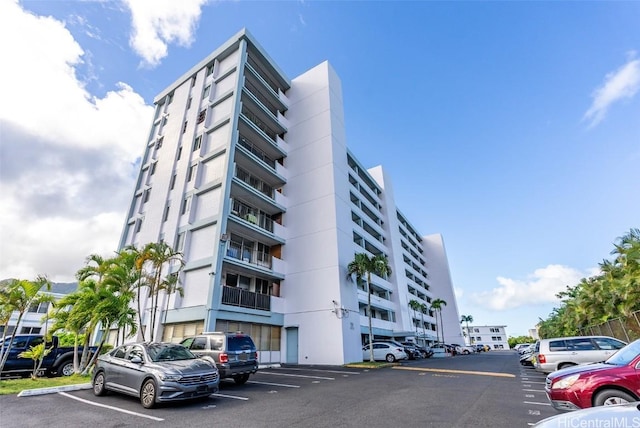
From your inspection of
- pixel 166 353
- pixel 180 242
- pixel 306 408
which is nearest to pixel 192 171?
pixel 180 242

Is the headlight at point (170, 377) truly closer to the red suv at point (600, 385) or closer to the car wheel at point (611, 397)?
the red suv at point (600, 385)

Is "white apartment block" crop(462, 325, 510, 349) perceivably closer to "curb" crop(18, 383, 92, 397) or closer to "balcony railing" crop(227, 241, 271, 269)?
"balcony railing" crop(227, 241, 271, 269)

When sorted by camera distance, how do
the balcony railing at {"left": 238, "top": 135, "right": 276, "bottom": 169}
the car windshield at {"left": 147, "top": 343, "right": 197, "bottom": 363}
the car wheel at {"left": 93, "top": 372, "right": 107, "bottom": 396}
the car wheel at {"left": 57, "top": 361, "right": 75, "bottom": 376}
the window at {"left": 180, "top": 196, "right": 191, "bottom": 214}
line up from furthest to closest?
the balcony railing at {"left": 238, "top": 135, "right": 276, "bottom": 169} < the window at {"left": 180, "top": 196, "right": 191, "bottom": 214} < the car wheel at {"left": 57, "top": 361, "right": 75, "bottom": 376} < the car wheel at {"left": 93, "top": 372, "right": 107, "bottom": 396} < the car windshield at {"left": 147, "top": 343, "right": 197, "bottom": 363}

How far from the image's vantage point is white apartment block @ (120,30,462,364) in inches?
835

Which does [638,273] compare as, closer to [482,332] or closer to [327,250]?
[327,250]

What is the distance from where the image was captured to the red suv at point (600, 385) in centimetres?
614

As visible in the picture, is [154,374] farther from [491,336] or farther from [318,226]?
[491,336]

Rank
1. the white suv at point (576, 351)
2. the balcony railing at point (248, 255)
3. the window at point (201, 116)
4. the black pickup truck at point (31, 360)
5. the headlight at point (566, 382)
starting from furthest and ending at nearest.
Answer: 1. the window at point (201, 116)
2. the balcony railing at point (248, 255)
3. the black pickup truck at point (31, 360)
4. the white suv at point (576, 351)
5. the headlight at point (566, 382)

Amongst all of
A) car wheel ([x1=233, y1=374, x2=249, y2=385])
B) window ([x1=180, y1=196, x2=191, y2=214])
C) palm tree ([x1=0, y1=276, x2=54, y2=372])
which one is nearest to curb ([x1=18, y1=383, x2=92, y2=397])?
palm tree ([x1=0, y1=276, x2=54, y2=372])

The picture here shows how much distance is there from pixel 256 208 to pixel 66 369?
15.4 meters

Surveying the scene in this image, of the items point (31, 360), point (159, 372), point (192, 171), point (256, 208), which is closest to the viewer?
point (159, 372)

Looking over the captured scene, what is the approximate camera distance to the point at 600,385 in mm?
6258

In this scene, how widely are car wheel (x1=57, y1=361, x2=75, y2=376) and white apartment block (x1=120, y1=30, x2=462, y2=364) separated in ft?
18.2

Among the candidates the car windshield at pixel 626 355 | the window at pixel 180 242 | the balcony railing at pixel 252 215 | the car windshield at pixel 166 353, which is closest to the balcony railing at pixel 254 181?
the balcony railing at pixel 252 215
